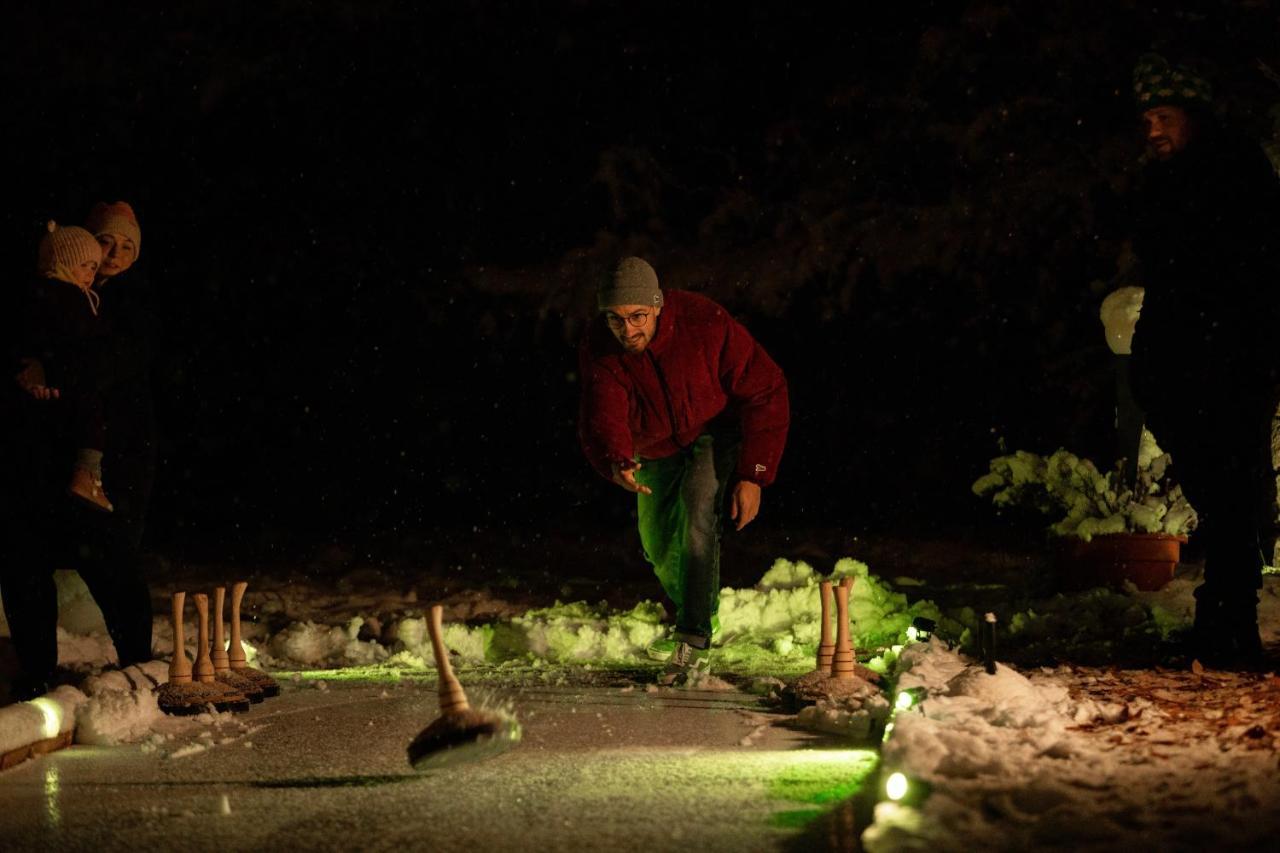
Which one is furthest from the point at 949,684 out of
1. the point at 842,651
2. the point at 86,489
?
the point at 86,489

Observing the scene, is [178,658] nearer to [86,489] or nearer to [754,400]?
[86,489]

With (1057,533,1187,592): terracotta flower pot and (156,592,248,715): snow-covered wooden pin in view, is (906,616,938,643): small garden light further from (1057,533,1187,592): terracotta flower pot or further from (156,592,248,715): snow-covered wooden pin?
(156,592,248,715): snow-covered wooden pin

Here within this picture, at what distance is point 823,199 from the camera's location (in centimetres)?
1045

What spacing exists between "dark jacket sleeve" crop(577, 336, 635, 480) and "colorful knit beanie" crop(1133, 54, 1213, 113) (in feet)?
8.38

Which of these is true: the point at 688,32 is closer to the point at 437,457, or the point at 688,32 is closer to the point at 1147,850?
the point at 437,457

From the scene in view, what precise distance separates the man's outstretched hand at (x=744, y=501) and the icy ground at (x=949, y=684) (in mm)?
724

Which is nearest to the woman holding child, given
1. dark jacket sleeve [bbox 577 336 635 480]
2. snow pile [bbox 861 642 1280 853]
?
dark jacket sleeve [bbox 577 336 635 480]

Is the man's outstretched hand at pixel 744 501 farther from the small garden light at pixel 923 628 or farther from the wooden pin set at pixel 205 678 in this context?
the wooden pin set at pixel 205 678

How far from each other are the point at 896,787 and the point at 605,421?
3.14m

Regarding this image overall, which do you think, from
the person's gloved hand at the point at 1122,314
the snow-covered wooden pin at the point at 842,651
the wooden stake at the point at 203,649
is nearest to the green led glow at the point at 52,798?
the wooden stake at the point at 203,649

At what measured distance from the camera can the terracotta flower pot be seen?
8000 mm

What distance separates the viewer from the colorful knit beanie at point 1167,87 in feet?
18.1

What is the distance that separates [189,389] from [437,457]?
3414 mm

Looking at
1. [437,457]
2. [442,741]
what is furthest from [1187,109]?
[437,457]
